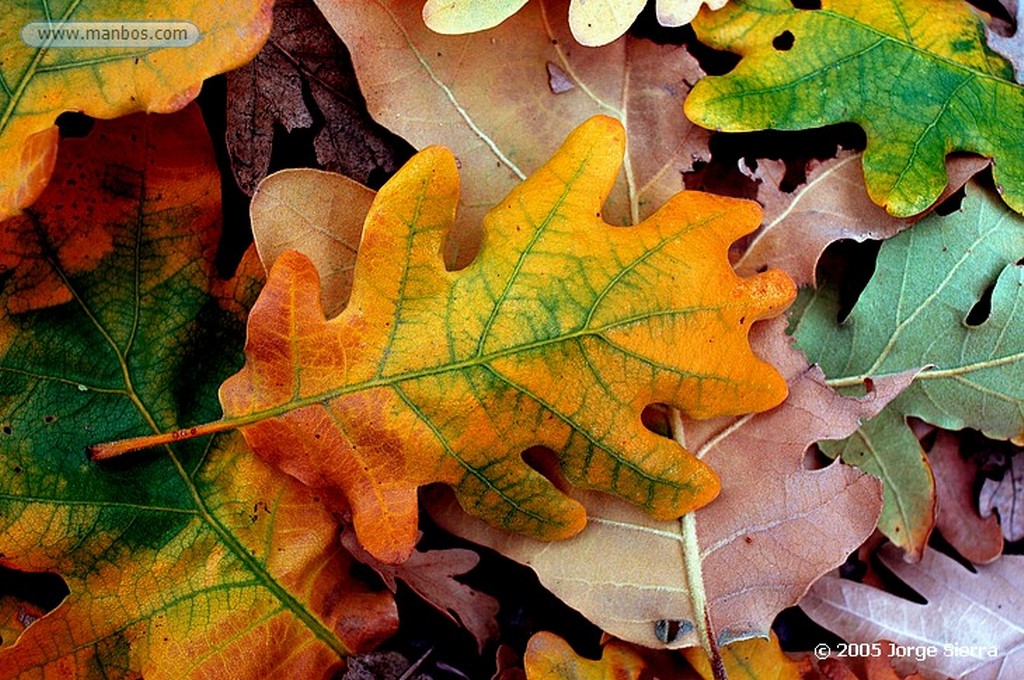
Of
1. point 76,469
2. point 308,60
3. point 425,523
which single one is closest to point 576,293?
point 425,523

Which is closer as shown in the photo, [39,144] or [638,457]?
[39,144]

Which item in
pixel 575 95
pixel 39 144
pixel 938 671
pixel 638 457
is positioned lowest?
pixel 938 671

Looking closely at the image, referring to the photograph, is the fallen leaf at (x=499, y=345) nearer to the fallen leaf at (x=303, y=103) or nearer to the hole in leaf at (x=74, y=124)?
the fallen leaf at (x=303, y=103)

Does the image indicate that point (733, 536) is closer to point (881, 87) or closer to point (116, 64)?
point (881, 87)

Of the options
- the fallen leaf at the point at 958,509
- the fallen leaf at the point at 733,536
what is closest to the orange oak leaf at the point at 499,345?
the fallen leaf at the point at 733,536

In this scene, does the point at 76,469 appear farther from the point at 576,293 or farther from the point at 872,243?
the point at 872,243

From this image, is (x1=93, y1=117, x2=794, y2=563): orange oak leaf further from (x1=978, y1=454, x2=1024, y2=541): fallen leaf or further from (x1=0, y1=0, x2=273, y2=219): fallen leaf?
(x1=978, y1=454, x2=1024, y2=541): fallen leaf

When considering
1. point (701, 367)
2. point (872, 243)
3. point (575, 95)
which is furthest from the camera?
point (872, 243)
